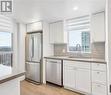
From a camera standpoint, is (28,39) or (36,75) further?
(28,39)

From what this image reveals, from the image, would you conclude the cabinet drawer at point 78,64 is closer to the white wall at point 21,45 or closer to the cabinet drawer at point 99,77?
the cabinet drawer at point 99,77

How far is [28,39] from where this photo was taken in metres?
5.84

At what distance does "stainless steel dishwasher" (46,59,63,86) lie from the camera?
187 inches

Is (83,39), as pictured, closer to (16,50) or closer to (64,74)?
(64,74)

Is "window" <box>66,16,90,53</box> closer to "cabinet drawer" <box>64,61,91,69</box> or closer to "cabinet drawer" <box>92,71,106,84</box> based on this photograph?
"cabinet drawer" <box>64,61,91,69</box>

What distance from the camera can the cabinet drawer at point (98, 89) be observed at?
3496 mm

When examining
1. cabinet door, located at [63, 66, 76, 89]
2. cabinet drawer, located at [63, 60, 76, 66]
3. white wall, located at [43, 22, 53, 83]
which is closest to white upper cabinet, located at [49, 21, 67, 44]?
white wall, located at [43, 22, 53, 83]

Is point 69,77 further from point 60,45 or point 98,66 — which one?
point 60,45

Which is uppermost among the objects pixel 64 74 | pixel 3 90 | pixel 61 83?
pixel 3 90

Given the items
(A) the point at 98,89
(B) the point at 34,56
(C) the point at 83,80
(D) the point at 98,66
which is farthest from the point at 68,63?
(B) the point at 34,56

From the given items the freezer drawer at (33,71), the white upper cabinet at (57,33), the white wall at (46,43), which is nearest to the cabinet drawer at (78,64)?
the white upper cabinet at (57,33)

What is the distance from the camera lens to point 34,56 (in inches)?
216

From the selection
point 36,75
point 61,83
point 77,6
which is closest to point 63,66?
point 61,83

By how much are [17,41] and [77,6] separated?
325 centimetres
